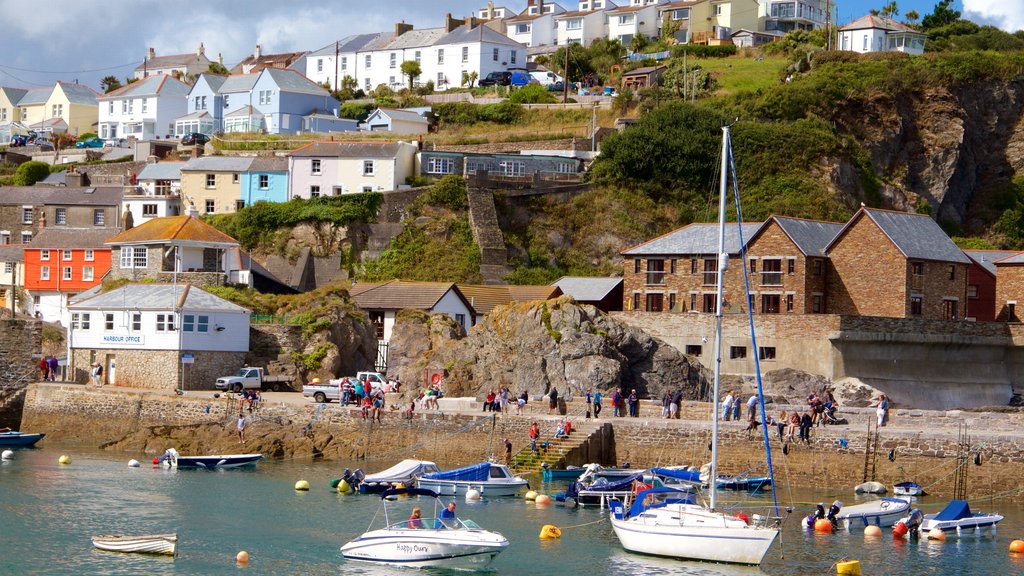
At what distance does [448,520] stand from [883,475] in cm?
1643

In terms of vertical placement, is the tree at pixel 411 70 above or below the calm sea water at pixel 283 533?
above

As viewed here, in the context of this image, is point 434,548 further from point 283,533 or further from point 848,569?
point 848,569

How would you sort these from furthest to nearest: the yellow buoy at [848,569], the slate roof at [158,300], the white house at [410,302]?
the white house at [410,302] → the slate roof at [158,300] → the yellow buoy at [848,569]

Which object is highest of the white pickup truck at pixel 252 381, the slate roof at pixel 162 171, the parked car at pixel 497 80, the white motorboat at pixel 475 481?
the parked car at pixel 497 80

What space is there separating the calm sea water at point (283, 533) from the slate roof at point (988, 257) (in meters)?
29.7

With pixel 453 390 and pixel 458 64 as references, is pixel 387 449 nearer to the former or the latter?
pixel 453 390

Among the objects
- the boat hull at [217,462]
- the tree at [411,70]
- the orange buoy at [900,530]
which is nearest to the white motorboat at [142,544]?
the boat hull at [217,462]

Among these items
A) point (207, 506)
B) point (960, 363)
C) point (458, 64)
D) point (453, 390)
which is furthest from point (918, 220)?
point (458, 64)

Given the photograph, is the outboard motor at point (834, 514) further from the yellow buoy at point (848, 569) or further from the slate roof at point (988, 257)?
the slate roof at point (988, 257)

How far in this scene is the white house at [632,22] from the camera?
382ft

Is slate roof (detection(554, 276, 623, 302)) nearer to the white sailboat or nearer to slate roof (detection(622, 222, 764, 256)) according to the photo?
slate roof (detection(622, 222, 764, 256))

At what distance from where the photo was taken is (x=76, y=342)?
188 feet

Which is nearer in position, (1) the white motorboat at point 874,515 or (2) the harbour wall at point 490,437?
(1) the white motorboat at point 874,515

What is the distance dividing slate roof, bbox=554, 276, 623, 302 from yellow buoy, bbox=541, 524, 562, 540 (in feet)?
104
